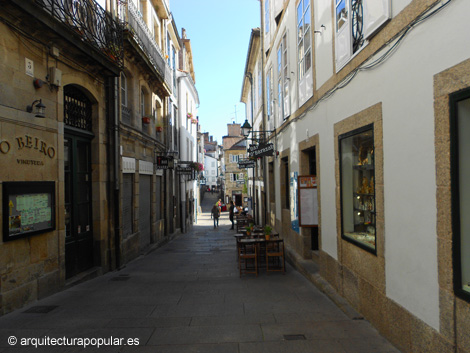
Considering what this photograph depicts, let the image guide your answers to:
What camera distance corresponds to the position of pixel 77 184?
8.86 meters

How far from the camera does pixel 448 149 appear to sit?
339 centimetres

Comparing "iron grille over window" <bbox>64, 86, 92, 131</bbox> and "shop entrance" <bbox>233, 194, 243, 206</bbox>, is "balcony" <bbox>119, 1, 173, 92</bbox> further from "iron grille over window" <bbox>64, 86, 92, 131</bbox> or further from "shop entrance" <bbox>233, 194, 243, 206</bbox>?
"shop entrance" <bbox>233, 194, 243, 206</bbox>

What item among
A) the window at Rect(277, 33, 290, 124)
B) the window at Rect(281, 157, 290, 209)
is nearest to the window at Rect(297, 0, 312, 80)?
the window at Rect(277, 33, 290, 124)

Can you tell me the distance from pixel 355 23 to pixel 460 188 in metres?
3.43

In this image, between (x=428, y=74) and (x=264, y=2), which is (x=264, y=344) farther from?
(x=264, y=2)

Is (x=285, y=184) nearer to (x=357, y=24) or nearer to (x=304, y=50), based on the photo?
(x=304, y=50)

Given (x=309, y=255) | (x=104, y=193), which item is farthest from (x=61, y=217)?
(x=309, y=255)

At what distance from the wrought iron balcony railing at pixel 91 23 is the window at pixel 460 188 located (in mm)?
6369

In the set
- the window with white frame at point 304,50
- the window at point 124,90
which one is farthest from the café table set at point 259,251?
the window at point 124,90

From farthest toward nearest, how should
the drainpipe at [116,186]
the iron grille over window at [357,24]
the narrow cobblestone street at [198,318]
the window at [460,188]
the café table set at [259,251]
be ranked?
the drainpipe at [116,186] < the café table set at [259,251] < the iron grille over window at [357,24] < the narrow cobblestone street at [198,318] < the window at [460,188]

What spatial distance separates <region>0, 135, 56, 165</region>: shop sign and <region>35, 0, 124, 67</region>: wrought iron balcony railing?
2248mm

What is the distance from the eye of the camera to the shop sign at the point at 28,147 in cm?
593

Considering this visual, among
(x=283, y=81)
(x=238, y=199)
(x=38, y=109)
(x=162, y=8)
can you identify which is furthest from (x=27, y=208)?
(x=238, y=199)

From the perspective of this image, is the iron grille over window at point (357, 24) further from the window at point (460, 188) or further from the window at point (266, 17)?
the window at point (266, 17)
